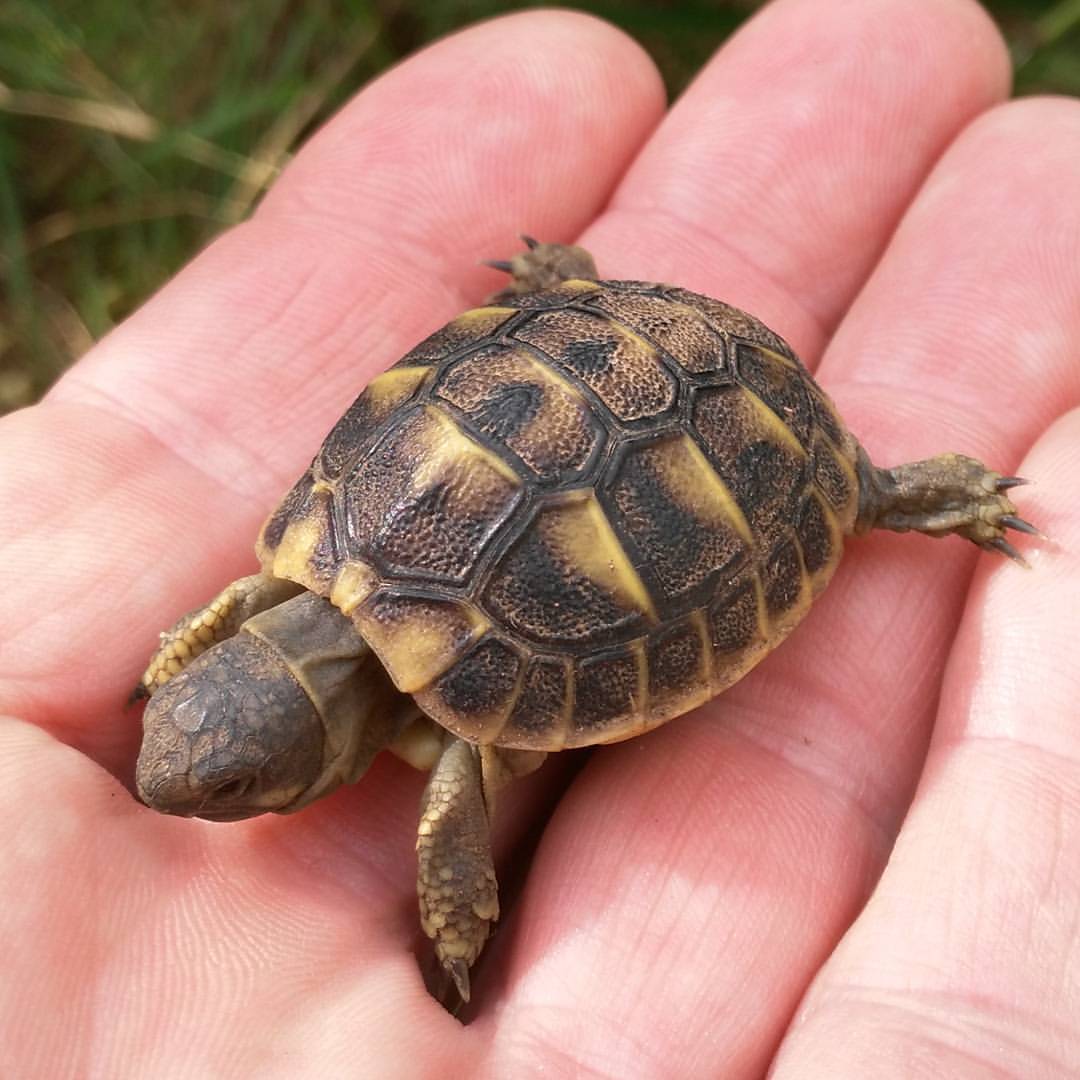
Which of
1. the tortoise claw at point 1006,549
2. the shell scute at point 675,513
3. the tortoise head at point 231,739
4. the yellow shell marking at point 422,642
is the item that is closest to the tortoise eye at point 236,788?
the tortoise head at point 231,739

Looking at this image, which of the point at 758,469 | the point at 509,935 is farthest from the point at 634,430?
the point at 509,935

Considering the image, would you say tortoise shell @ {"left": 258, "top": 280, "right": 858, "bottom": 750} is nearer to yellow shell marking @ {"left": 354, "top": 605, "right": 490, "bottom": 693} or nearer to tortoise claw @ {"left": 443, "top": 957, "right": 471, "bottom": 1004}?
yellow shell marking @ {"left": 354, "top": 605, "right": 490, "bottom": 693}

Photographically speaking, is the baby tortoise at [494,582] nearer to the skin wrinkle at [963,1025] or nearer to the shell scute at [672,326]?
the shell scute at [672,326]

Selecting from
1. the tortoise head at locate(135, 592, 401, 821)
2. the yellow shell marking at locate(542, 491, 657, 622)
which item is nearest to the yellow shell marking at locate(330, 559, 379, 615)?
the tortoise head at locate(135, 592, 401, 821)

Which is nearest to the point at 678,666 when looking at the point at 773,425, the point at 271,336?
the point at 773,425

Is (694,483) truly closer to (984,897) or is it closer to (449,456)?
(449,456)

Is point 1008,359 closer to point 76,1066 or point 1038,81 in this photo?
point 1038,81
